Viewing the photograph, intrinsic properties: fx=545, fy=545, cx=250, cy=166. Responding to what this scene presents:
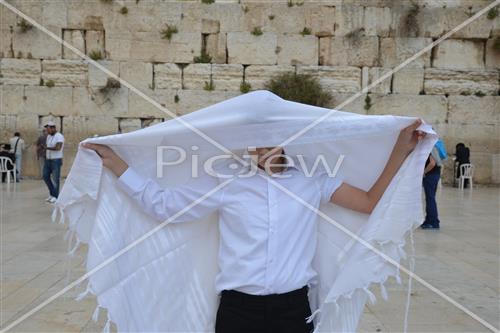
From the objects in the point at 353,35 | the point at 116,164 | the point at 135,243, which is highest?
the point at 353,35

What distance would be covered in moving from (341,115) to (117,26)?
517 inches

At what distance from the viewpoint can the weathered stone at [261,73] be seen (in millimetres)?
14711

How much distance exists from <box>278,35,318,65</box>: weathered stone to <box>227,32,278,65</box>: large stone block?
19cm

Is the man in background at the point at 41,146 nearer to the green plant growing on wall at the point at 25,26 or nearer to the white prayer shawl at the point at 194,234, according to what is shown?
the green plant growing on wall at the point at 25,26

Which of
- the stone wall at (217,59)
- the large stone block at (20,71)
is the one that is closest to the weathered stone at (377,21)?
the stone wall at (217,59)

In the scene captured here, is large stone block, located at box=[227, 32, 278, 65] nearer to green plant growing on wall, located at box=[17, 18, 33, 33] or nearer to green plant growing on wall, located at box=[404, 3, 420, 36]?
green plant growing on wall, located at box=[404, 3, 420, 36]

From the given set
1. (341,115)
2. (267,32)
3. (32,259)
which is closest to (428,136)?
(341,115)

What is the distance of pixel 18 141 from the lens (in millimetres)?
13625

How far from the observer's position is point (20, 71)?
14617mm

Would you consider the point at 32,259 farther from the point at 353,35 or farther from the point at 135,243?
the point at 353,35

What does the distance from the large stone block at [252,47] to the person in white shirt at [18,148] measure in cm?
581

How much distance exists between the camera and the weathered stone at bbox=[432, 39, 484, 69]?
14977 millimetres

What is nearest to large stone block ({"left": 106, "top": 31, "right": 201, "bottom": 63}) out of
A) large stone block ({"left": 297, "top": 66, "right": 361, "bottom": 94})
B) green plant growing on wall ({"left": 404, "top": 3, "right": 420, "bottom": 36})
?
large stone block ({"left": 297, "top": 66, "right": 361, "bottom": 94})

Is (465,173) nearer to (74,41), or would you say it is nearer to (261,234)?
(74,41)
